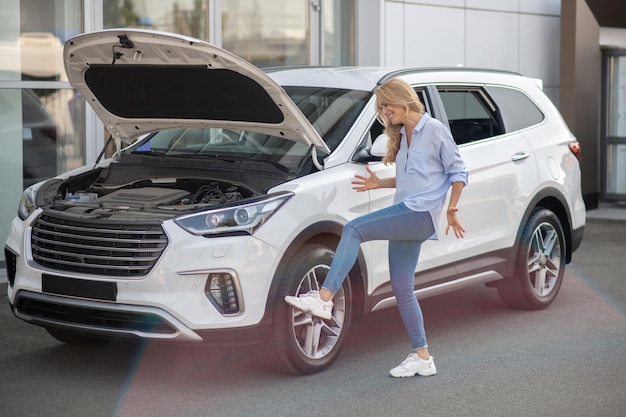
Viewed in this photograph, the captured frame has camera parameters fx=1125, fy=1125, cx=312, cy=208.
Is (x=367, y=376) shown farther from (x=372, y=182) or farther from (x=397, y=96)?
(x=397, y=96)

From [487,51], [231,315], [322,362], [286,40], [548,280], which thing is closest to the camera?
[231,315]

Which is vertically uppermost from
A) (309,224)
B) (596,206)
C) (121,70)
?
(121,70)

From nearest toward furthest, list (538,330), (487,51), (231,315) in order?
(231,315) → (538,330) → (487,51)

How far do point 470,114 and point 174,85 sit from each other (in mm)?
2306

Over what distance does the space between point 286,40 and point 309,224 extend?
7153 mm

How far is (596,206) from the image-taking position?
1661 cm

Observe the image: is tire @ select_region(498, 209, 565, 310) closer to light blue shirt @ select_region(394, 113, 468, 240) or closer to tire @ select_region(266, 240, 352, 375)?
light blue shirt @ select_region(394, 113, 468, 240)

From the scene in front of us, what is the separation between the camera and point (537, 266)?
8492 mm

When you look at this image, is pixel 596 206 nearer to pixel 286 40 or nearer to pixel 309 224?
pixel 286 40

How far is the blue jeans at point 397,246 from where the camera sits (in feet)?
20.4

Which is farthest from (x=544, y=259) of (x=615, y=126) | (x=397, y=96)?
(x=615, y=126)

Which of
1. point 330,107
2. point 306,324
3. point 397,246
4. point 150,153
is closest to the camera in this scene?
point 306,324

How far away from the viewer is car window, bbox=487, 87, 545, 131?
8406 mm

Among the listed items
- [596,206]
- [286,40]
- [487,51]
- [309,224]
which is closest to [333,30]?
[286,40]
